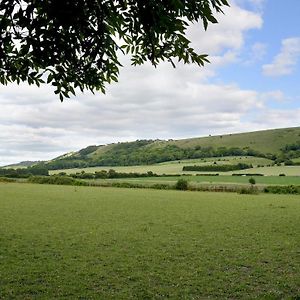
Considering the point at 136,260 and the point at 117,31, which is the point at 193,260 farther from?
the point at 117,31

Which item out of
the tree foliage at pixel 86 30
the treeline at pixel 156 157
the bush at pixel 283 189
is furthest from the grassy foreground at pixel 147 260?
the treeline at pixel 156 157

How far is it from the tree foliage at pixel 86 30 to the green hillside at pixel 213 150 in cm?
11013

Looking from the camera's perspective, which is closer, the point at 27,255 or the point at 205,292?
the point at 205,292

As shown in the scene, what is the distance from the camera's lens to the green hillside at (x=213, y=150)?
136m

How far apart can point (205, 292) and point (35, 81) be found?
6.31 m

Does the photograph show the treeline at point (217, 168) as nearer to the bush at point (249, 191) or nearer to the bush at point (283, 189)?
the bush at point (283, 189)

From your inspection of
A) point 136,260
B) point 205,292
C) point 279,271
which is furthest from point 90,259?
point 279,271

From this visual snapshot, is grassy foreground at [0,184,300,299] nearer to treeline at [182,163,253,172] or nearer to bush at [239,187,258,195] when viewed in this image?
bush at [239,187,258,195]

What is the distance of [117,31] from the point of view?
21.4 feet

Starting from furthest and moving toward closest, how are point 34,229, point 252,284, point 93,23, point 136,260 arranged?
1. point 34,229
2. point 136,260
3. point 252,284
4. point 93,23

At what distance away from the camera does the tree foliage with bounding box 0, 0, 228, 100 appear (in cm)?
554

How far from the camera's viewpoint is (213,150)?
14275 centimetres

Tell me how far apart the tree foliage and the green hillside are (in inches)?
4336

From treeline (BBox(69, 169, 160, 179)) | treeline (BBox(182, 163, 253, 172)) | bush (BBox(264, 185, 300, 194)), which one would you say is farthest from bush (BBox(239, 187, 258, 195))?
treeline (BBox(182, 163, 253, 172))
